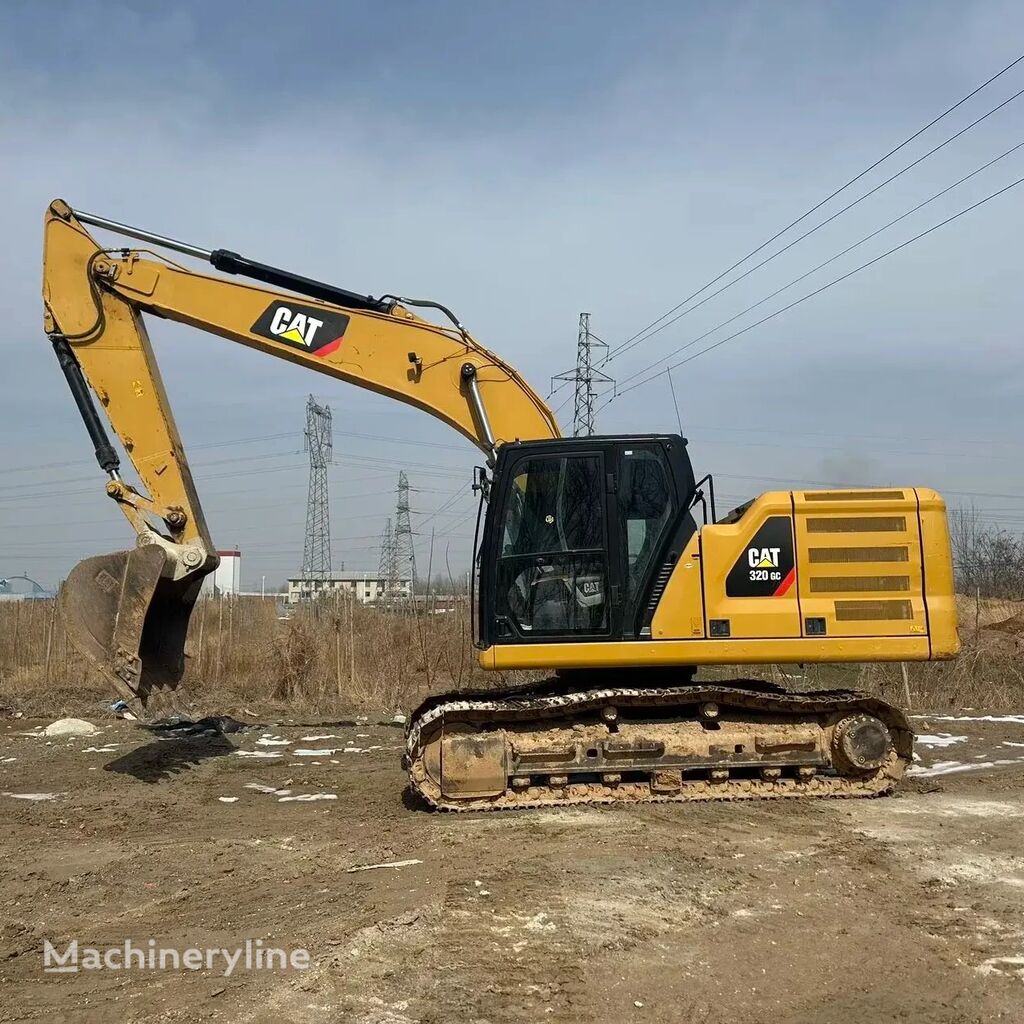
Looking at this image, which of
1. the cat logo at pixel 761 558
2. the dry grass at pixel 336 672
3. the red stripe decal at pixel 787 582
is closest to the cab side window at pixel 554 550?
the cat logo at pixel 761 558

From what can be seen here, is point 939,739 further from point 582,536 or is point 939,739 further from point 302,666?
point 302,666

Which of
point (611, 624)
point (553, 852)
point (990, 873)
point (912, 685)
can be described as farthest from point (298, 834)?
point (912, 685)

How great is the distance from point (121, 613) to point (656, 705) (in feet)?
13.6

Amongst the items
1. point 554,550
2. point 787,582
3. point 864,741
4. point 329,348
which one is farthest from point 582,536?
point 329,348

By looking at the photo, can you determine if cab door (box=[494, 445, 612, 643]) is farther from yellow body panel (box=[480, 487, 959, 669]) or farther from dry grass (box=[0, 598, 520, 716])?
dry grass (box=[0, 598, 520, 716])

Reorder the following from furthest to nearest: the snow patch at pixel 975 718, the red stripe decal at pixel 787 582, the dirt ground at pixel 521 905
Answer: the snow patch at pixel 975 718 < the red stripe decal at pixel 787 582 < the dirt ground at pixel 521 905

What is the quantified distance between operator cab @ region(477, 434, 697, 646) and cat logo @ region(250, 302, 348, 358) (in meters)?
2.05

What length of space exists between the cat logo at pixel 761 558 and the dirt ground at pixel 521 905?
1762 millimetres

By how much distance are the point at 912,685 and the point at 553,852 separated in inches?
411

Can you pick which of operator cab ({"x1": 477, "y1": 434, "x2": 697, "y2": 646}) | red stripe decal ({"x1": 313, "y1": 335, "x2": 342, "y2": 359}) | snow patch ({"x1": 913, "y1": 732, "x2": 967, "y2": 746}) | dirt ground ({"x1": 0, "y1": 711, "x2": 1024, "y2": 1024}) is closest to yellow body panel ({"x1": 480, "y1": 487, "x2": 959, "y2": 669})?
operator cab ({"x1": 477, "y1": 434, "x2": 697, "y2": 646})

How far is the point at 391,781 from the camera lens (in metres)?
8.30

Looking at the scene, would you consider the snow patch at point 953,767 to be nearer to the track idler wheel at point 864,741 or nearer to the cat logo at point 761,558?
the track idler wheel at point 864,741

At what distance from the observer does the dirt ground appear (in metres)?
3.80

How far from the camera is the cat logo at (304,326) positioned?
816 centimetres
